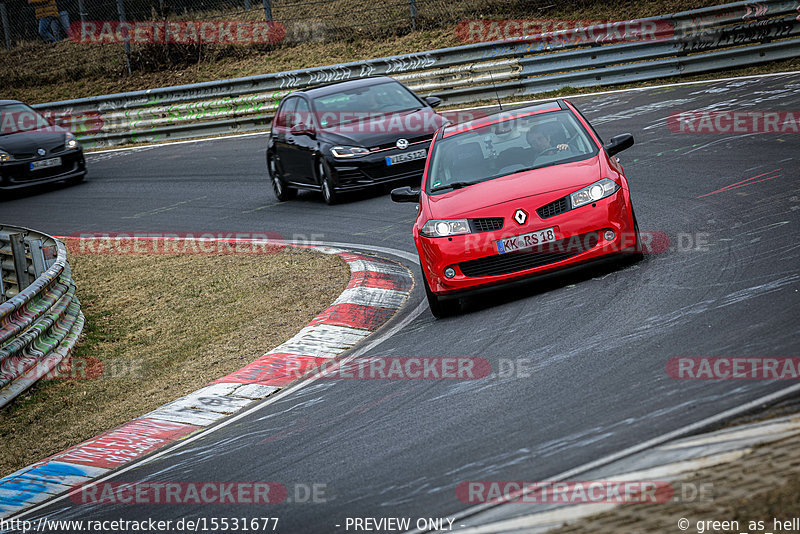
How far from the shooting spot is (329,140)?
14.2 m

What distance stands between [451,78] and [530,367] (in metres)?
15.3

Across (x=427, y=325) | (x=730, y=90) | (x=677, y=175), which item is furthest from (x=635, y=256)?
(x=730, y=90)

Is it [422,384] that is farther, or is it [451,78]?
[451,78]

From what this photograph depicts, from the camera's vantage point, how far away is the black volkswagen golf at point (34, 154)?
19.8 meters

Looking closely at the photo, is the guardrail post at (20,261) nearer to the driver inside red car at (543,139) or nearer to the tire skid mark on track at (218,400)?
the tire skid mark on track at (218,400)

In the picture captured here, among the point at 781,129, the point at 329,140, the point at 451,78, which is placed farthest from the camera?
the point at 451,78

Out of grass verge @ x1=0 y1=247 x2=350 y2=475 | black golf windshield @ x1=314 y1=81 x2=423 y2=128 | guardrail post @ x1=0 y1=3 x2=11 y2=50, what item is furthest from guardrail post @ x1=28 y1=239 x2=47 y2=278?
guardrail post @ x1=0 y1=3 x2=11 y2=50

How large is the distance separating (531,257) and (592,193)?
70 centimetres

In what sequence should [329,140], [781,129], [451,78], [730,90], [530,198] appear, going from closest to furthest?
[530,198]
[781,129]
[329,140]
[730,90]
[451,78]

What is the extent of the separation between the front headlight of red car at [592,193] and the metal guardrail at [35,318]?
4677mm

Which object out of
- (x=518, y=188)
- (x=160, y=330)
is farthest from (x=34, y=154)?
(x=518, y=188)

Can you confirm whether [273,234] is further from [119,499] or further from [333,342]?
[119,499]

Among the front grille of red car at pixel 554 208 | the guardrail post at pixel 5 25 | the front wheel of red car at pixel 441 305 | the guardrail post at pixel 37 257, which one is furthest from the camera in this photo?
the guardrail post at pixel 5 25

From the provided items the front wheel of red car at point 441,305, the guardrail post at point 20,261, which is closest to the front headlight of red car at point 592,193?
the front wheel of red car at point 441,305
